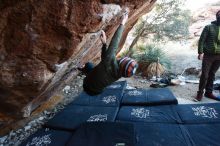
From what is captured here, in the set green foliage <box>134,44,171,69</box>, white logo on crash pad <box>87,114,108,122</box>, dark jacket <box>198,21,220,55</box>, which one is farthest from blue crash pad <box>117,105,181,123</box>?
green foliage <box>134,44,171,69</box>

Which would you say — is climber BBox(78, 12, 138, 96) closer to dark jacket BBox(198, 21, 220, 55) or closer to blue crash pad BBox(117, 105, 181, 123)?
blue crash pad BBox(117, 105, 181, 123)

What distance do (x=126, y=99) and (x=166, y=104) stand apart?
92 cm

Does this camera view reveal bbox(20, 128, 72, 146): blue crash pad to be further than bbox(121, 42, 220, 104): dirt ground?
No

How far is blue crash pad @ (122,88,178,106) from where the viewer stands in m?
4.53

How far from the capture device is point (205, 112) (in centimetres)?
397

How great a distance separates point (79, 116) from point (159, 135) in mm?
1670

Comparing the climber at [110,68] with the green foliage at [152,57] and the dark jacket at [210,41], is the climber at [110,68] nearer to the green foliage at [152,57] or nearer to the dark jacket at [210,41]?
the dark jacket at [210,41]

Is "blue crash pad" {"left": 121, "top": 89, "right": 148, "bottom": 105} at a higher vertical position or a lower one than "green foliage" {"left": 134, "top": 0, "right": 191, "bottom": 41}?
lower

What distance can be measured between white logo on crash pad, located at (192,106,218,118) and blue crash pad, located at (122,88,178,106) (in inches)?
20.6

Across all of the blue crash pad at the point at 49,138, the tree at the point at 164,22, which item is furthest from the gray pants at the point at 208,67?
the tree at the point at 164,22

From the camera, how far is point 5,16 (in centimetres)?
241

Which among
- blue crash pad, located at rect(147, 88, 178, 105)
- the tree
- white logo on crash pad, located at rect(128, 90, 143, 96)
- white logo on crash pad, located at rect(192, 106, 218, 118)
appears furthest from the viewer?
the tree

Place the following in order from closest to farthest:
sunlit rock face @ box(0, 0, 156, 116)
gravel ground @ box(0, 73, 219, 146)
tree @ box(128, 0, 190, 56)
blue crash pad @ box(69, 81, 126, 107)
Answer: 1. sunlit rock face @ box(0, 0, 156, 116)
2. gravel ground @ box(0, 73, 219, 146)
3. blue crash pad @ box(69, 81, 126, 107)
4. tree @ box(128, 0, 190, 56)

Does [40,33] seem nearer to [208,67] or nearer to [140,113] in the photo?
[140,113]
